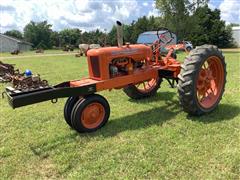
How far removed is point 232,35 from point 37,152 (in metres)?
51.0

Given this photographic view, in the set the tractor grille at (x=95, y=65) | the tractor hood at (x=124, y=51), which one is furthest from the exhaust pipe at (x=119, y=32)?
the tractor grille at (x=95, y=65)

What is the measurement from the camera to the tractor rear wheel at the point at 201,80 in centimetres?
536

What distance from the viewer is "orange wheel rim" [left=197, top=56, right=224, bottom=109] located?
5.87 metres

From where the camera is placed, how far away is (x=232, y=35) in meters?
50.4

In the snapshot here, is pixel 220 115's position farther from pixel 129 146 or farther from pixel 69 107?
pixel 69 107

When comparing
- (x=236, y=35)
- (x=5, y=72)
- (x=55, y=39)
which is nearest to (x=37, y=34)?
(x=55, y=39)

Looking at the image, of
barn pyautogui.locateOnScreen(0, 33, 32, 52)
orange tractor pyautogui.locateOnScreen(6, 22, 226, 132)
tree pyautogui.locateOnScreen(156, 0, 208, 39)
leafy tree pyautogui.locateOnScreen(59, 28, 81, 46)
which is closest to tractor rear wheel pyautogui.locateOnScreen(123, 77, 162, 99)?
orange tractor pyautogui.locateOnScreen(6, 22, 226, 132)

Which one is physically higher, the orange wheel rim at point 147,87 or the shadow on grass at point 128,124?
the orange wheel rim at point 147,87

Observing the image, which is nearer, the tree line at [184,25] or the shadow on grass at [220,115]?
the shadow on grass at [220,115]

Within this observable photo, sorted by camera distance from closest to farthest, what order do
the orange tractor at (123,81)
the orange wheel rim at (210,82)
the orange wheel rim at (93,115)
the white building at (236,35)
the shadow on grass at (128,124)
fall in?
the shadow on grass at (128,124)
the orange tractor at (123,81)
the orange wheel rim at (93,115)
the orange wheel rim at (210,82)
the white building at (236,35)

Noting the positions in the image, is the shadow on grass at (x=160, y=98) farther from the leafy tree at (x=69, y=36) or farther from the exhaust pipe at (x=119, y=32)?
the leafy tree at (x=69, y=36)

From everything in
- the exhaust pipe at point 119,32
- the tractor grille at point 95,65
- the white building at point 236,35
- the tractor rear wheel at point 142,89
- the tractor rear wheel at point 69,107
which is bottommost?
the white building at point 236,35

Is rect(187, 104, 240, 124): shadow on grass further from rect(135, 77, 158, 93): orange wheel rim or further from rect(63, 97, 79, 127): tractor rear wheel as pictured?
rect(63, 97, 79, 127): tractor rear wheel

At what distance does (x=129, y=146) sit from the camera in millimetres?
4480
